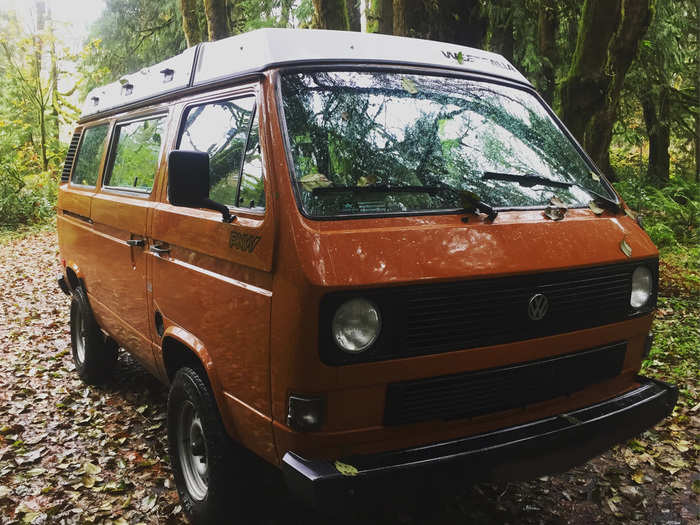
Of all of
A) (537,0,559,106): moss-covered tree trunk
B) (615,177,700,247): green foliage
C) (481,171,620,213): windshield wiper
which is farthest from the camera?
(537,0,559,106): moss-covered tree trunk

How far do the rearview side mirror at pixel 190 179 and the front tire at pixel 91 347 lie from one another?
3.09m

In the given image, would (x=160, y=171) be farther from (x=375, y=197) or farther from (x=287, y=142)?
(x=375, y=197)

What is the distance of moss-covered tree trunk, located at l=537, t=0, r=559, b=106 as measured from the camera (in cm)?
1165

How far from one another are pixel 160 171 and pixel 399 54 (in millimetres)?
1668

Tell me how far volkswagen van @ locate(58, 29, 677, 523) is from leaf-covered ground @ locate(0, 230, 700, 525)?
0.54 metres

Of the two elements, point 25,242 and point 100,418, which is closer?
point 100,418

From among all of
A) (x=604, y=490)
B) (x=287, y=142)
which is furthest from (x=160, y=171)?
(x=604, y=490)

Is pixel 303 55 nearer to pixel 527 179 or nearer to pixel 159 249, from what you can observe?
pixel 527 179

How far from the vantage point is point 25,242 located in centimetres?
1549

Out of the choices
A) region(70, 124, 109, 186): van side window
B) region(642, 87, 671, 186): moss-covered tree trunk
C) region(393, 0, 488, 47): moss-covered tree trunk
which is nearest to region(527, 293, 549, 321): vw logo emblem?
region(70, 124, 109, 186): van side window

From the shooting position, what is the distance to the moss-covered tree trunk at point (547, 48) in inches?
459

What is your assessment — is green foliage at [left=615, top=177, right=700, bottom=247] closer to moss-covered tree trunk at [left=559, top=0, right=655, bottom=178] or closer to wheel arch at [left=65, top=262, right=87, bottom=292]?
moss-covered tree trunk at [left=559, top=0, right=655, bottom=178]

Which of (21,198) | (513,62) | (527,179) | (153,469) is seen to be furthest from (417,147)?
(21,198)

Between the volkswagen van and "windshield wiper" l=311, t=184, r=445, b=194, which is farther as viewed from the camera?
"windshield wiper" l=311, t=184, r=445, b=194
